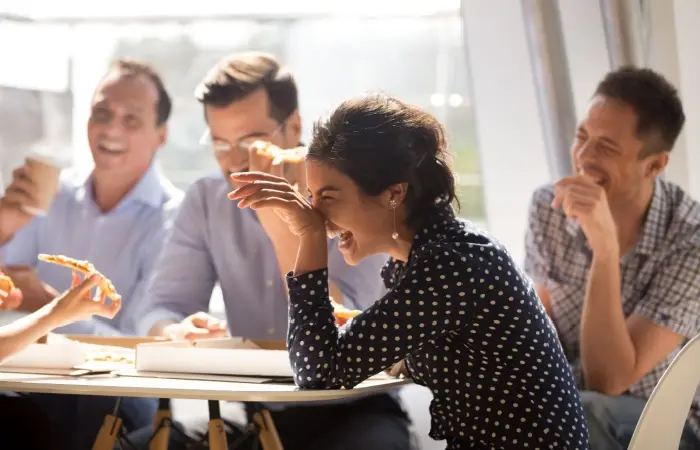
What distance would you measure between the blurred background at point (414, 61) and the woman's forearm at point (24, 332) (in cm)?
102

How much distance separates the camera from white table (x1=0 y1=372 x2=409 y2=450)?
145 cm

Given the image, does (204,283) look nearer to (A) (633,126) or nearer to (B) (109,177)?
(B) (109,177)

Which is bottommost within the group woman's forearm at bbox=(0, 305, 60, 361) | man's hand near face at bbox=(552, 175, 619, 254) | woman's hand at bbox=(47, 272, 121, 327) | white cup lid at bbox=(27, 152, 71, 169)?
woman's forearm at bbox=(0, 305, 60, 361)

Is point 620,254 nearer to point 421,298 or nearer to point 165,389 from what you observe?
point 421,298

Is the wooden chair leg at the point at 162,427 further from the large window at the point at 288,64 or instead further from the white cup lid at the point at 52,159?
the white cup lid at the point at 52,159

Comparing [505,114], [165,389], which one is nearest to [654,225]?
[505,114]

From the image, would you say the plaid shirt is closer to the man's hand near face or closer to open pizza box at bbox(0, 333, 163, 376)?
the man's hand near face

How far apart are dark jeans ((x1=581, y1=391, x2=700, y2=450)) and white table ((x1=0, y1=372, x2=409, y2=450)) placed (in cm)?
60

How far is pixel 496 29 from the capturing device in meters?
2.76

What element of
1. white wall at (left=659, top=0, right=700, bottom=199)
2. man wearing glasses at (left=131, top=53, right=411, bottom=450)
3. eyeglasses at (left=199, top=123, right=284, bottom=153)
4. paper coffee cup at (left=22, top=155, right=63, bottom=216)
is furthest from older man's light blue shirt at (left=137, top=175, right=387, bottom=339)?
white wall at (left=659, top=0, right=700, bottom=199)

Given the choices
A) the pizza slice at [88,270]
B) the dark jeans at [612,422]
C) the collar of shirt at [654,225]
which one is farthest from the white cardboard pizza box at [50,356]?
the collar of shirt at [654,225]

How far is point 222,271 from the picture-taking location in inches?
104

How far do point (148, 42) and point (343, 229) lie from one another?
1732 millimetres

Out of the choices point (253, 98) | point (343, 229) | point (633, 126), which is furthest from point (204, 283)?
point (633, 126)
